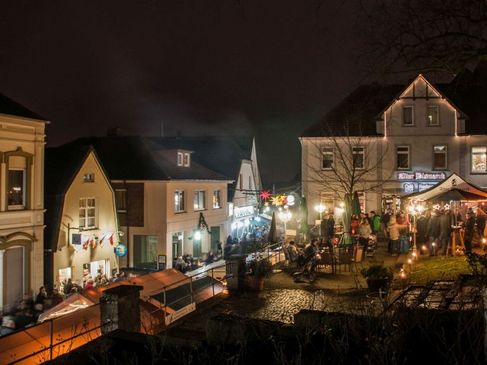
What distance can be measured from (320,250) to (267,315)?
6.46m

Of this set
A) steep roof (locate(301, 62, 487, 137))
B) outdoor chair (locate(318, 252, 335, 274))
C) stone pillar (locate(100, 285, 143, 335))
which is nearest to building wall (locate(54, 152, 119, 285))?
steep roof (locate(301, 62, 487, 137))

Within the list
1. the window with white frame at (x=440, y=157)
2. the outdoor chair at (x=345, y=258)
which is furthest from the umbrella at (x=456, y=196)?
the window with white frame at (x=440, y=157)

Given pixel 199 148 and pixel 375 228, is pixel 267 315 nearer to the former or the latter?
pixel 375 228

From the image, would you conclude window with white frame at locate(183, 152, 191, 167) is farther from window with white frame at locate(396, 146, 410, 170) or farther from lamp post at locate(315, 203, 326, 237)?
window with white frame at locate(396, 146, 410, 170)

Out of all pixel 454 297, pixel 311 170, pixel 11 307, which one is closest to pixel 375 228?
pixel 311 170

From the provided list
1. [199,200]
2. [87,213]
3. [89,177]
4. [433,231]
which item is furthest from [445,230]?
[199,200]

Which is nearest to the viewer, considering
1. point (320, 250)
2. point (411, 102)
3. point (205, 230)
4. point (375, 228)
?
point (320, 250)

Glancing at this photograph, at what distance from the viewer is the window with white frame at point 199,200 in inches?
1332

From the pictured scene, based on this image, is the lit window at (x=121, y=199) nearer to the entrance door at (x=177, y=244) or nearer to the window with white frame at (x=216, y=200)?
the entrance door at (x=177, y=244)

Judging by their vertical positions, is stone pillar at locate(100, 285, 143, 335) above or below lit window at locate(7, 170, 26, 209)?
below

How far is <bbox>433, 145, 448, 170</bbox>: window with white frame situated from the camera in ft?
99.9

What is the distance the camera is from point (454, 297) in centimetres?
880

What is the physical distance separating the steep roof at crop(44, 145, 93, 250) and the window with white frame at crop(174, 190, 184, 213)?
22.1 feet

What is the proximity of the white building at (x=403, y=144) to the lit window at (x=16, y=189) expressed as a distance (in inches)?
667
